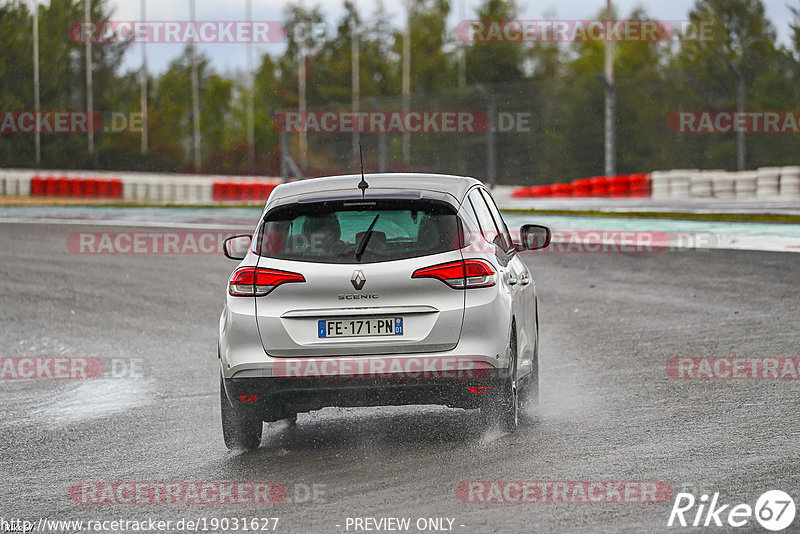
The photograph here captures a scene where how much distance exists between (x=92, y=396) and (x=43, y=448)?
2295mm

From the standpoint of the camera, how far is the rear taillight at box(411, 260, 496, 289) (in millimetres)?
7203

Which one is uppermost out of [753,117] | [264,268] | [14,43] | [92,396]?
[14,43]

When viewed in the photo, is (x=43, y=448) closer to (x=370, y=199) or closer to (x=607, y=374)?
(x=370, y=199)

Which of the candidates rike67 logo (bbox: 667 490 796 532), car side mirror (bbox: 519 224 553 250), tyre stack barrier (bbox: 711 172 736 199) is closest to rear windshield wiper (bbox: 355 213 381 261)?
car side mirror (bbox: 519 224 553 250)

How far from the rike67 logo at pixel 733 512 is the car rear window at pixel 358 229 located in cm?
211

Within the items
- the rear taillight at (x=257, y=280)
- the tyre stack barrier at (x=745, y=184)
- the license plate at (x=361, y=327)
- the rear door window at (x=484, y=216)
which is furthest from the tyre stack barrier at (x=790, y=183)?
the rear taillight at (x=257, y=280)

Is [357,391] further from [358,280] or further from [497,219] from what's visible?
[497,219]

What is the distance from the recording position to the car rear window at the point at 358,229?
7312mm

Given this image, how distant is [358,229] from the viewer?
24.5 feet

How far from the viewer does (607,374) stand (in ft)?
33.3

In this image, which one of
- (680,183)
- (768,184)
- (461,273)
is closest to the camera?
(461,273)

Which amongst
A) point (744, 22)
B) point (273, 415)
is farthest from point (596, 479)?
point (744, 22)

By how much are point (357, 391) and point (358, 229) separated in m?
0.95

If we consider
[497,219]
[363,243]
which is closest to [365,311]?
[363,243]
